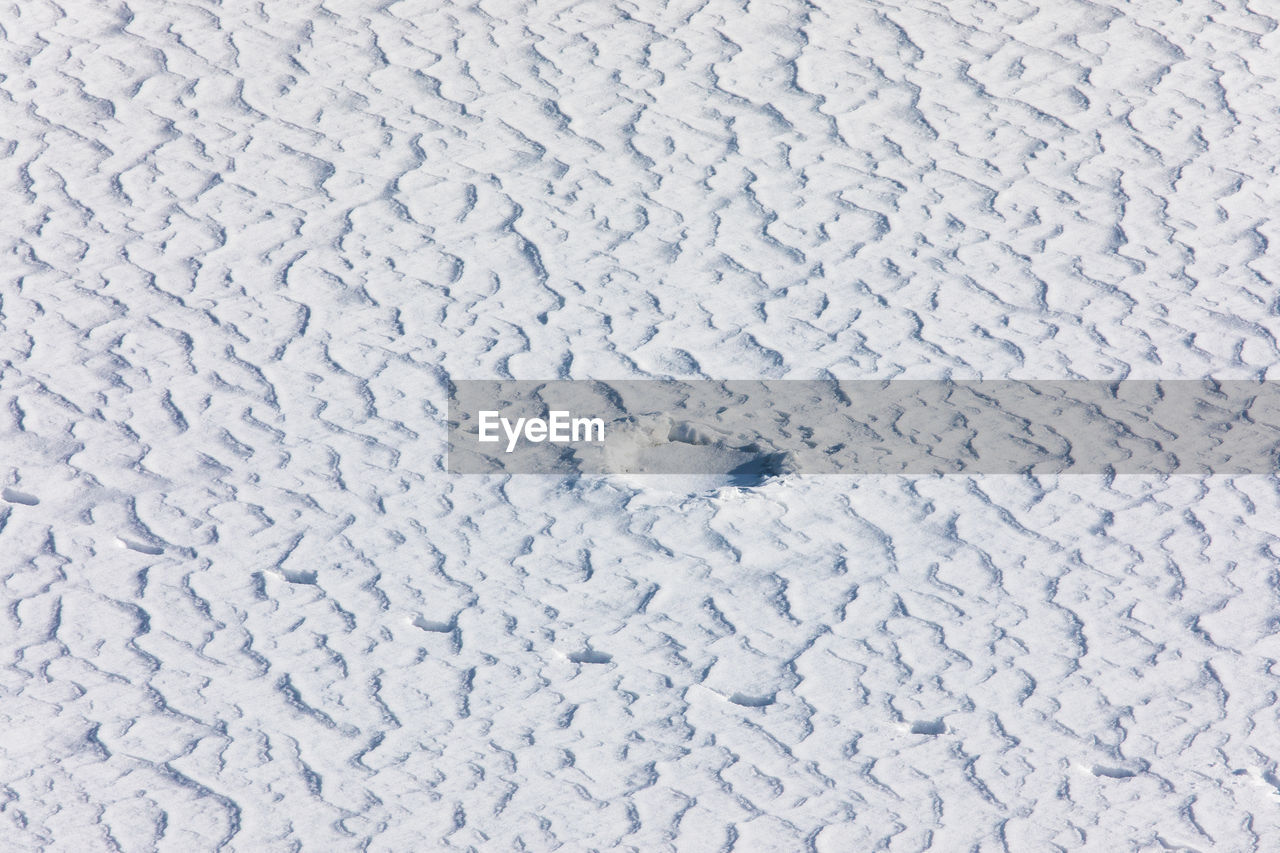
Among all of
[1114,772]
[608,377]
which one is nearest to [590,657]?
[608,377]

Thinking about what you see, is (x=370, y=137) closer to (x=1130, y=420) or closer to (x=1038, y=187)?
(x=1038, y=187)

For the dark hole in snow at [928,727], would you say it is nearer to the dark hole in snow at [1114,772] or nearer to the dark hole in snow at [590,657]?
the dark hole in snow at [1114,772]

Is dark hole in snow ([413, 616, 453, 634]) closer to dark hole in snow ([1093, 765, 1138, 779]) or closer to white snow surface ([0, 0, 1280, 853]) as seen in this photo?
white snow surface ([0, 0, 1280, 853])

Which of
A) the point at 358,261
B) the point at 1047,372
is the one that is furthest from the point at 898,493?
the point at 358,261

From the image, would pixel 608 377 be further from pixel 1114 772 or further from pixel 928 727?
pixel 1114 772

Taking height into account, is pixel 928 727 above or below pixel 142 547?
above

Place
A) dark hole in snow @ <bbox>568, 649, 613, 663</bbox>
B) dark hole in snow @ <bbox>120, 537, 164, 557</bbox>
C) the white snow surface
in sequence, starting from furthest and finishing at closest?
dark hole in snow @ <bbox>120, 537, 164, 557</bbox> → dark hole in snow @ <bbox>568, 649, 613, 663</bbox> → the white snow surface

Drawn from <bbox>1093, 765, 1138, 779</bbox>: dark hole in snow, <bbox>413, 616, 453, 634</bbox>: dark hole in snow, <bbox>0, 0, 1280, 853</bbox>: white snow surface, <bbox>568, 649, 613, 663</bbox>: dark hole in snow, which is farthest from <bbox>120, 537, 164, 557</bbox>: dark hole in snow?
<bbox>1093, 765, 1138, 779</bbox>: dark hole in snow

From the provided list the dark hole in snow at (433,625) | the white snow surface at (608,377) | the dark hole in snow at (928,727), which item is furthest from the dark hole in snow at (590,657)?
the dark hole in snow at (928,727)
